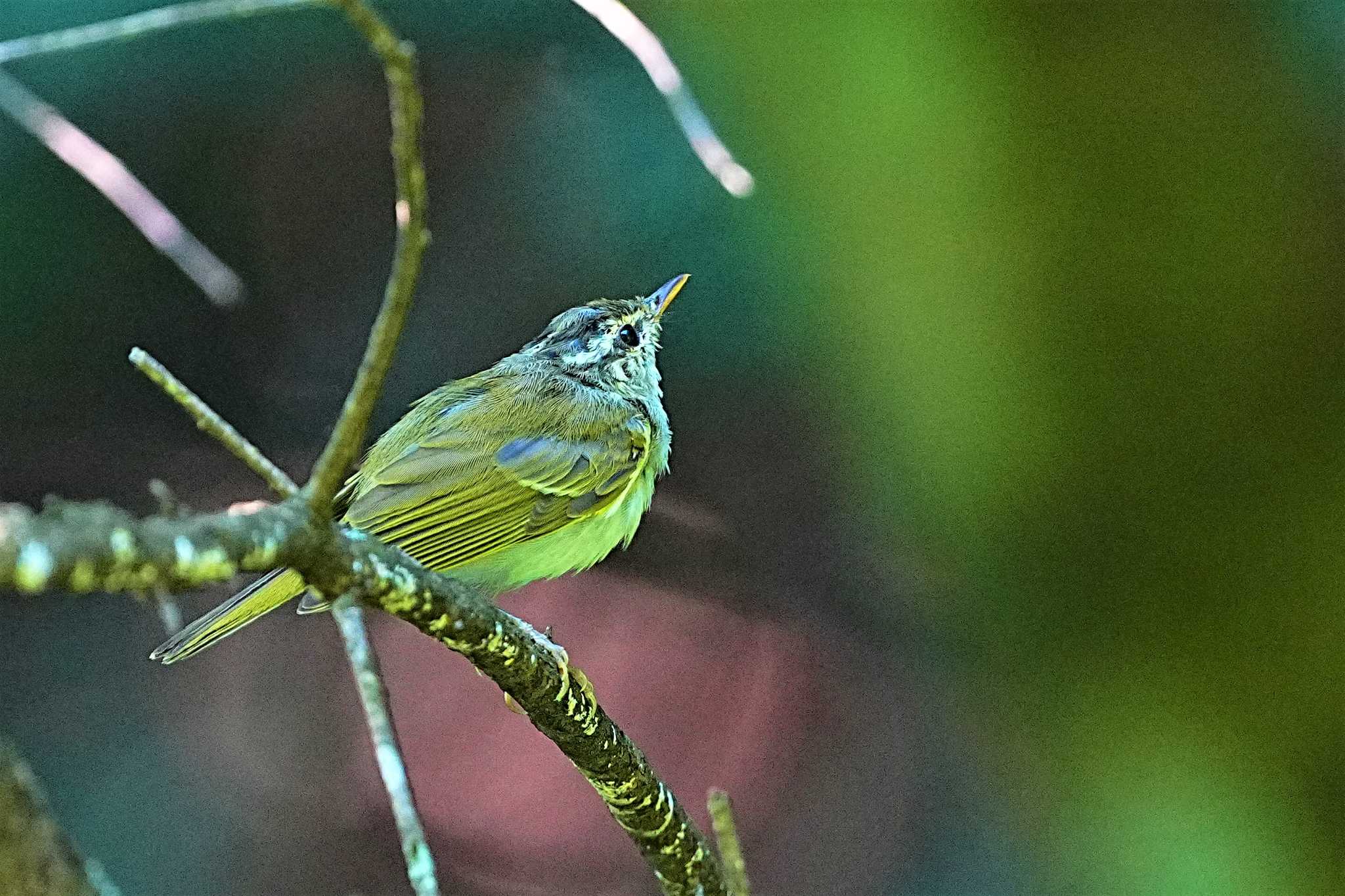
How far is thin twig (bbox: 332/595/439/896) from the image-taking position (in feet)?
4.31

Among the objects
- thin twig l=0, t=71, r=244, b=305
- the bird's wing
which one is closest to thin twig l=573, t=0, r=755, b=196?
the bird's wing

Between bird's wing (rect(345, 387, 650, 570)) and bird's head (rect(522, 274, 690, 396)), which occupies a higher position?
bird's head (rect(522, 274, 690, 396))

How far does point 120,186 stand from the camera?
324 cm

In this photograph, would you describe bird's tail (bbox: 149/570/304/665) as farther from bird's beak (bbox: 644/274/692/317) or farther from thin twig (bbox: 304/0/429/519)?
bird's beak (bbox: 644/274/692/317)

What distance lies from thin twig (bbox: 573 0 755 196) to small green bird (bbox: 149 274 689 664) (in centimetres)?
60

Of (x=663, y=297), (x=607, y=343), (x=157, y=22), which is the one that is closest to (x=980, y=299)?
(x=663, y=297)

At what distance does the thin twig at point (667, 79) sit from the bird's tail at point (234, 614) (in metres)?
1.22

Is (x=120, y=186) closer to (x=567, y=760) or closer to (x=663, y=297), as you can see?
(x=663, y=297)

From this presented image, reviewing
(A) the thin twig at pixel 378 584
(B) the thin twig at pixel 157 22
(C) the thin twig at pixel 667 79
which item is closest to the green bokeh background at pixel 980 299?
(C) the thin twig at pixel 667 79

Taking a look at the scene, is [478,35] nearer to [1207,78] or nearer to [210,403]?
[210,403]

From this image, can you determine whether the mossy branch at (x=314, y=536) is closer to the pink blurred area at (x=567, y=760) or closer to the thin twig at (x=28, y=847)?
the thin twig at (x=28, y=847)

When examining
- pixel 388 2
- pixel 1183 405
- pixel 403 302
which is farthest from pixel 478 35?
pixel 403 302

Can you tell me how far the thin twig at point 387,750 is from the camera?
4.31ft

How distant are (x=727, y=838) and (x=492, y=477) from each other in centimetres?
121
